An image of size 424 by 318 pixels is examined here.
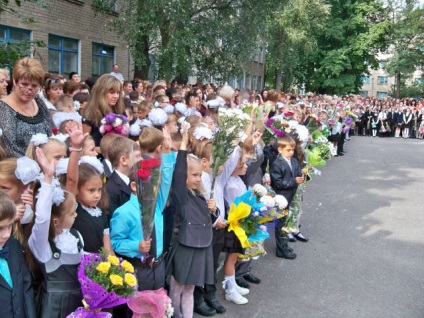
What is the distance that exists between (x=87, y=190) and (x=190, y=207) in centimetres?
115

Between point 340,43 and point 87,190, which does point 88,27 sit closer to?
point 87,190

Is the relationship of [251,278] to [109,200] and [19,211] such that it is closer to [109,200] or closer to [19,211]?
[109,200]

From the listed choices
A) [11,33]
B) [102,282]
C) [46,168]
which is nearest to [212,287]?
[102,282]

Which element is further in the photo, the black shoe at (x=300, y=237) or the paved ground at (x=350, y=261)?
the black shoe at (x=300, y=237)

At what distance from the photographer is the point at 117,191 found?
398 cm

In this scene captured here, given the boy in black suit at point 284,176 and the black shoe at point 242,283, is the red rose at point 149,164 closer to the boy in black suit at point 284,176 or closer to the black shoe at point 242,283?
the black shoe at point 242,283

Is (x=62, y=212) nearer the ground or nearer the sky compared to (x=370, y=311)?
nearer the sky

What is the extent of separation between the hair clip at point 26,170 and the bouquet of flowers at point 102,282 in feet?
1.93

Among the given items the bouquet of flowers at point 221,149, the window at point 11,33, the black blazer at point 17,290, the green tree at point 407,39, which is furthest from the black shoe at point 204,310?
the green tree at point 407,39

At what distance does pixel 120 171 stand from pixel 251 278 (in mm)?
2324

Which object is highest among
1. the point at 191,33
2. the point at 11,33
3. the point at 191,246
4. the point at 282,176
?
the point at 191,33

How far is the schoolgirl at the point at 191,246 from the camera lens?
166 inches

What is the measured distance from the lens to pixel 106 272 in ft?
9.18

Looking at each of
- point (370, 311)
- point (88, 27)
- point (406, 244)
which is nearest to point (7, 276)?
point (370, 311)
